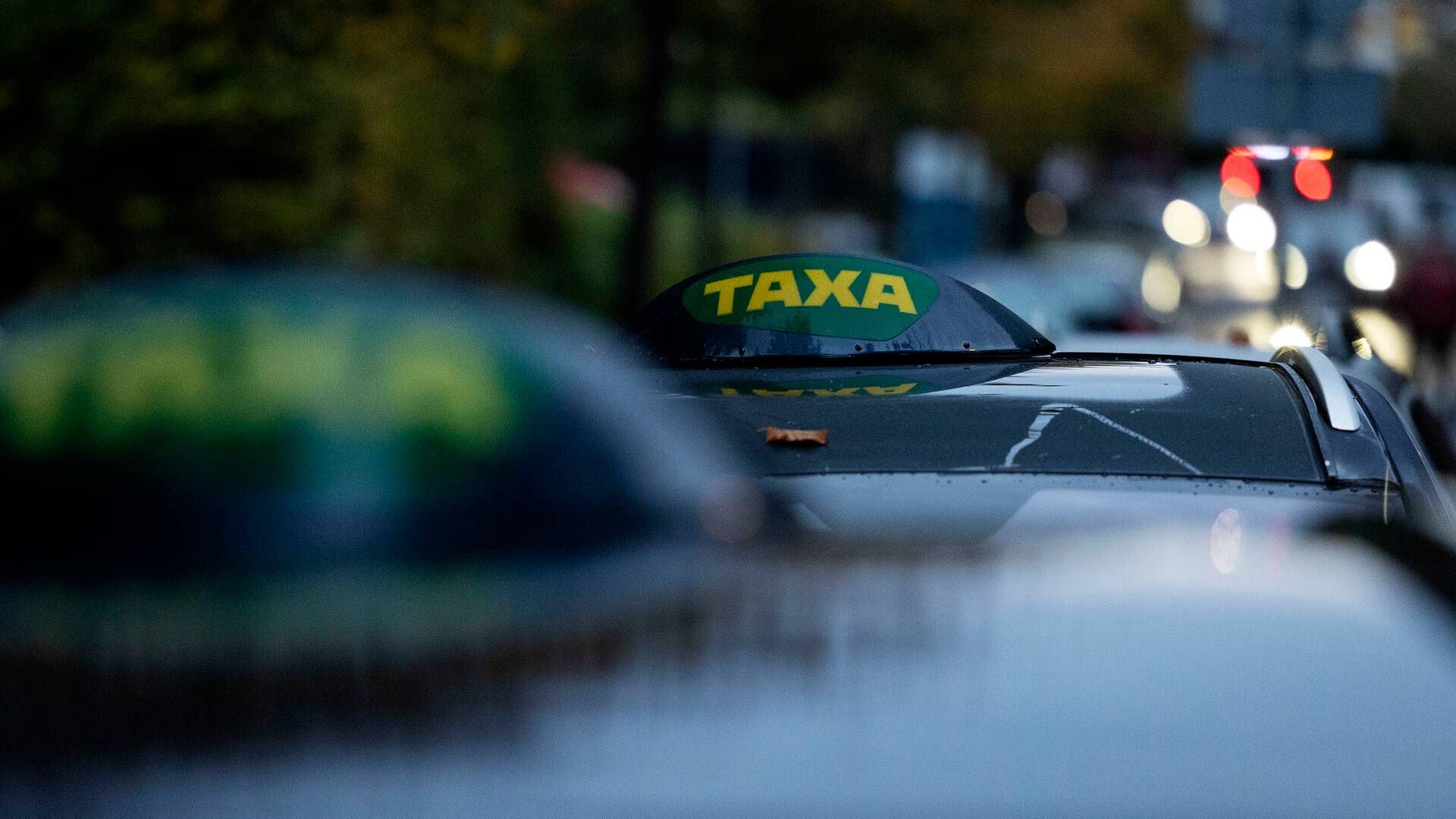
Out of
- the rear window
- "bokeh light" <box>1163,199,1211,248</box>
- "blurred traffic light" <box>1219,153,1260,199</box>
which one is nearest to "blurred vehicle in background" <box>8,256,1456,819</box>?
the rear window

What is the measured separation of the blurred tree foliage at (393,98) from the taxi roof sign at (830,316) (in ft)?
22.2

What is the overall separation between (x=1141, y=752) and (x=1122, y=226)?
60.4m

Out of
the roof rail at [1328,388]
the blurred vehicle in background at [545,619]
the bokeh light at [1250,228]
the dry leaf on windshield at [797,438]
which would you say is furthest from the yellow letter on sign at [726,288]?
the bokeh light at [1250,228]

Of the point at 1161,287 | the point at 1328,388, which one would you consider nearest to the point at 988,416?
the point at 1328,388

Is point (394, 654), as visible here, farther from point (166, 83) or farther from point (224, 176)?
point (224, 176)

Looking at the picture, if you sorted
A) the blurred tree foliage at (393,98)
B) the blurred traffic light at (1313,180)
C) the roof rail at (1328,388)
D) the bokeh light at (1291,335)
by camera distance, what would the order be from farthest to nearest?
the blurred traffic light at (1313,180) < the blurred tree foliage at (393,98) < the bokeh light at (1291,335) < the roof rail at (1328,388)

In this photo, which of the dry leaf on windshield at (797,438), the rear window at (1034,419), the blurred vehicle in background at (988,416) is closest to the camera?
the blurred vehicle in background at (988,416)

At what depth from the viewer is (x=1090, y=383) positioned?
396cm

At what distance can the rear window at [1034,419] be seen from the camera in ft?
11.4

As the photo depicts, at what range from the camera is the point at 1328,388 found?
3.86 m

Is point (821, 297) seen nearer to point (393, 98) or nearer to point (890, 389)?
point (890, 389)

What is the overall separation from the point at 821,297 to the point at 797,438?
886 millimetres

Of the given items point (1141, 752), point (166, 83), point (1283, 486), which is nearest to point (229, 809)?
point (1141, 752)

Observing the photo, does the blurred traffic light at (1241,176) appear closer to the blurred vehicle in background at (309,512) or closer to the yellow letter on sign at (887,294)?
the yellow letter on sign at (887,294)
